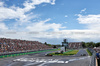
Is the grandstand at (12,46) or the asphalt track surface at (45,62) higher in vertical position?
the grandstand at (12,46)

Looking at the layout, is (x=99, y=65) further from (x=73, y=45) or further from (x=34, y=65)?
(x=73, y=45)

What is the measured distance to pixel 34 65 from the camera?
30328 mm

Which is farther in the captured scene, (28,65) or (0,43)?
(0,43)

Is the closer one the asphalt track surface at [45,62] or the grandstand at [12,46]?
the asphalt track surface at [45,62]

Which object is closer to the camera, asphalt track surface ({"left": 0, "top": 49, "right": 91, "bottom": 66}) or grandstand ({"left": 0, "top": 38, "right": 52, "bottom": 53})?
asphalt track surface ({"left": 0, "top": 49, "right": 91, "bottom": 66})

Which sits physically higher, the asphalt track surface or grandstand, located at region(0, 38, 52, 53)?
grandstand, located at region(0, 38, 52, 53)

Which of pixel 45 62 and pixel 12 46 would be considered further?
pixel 12 46

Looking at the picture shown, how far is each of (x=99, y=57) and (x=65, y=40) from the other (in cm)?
3839

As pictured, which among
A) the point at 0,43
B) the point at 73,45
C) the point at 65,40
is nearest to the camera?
the point at 0,43

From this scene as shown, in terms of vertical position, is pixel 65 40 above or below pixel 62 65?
above

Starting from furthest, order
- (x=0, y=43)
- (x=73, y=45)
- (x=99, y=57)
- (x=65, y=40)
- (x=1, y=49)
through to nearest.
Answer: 1. (x=73, y=45)
2. (x=65, y=40)
3. (x=0, y=43)
4. (x=1, y=49)
5. (x=99, y=57)

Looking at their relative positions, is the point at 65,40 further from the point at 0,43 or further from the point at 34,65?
the point at 34,65

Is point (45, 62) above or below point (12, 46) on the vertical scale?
below

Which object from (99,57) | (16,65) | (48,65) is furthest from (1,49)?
(99,57)
